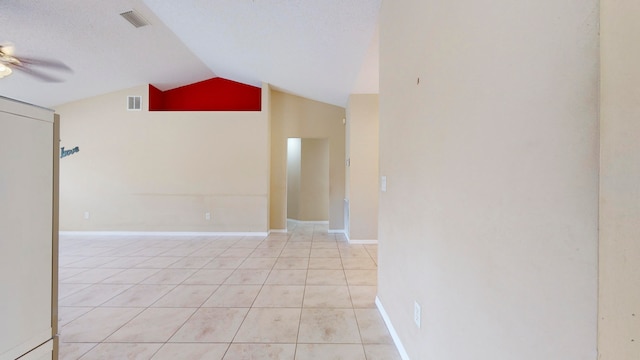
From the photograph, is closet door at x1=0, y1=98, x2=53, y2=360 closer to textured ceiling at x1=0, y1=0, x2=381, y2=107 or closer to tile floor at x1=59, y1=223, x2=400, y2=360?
tile floor at x1=59, y1=223, x2=400, y2=360

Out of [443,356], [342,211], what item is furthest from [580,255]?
[342,211]

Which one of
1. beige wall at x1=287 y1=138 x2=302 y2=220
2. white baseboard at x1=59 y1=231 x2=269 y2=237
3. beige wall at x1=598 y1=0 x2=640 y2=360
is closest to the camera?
beige wall at x1=598 y1=0 x2=640 y2=360

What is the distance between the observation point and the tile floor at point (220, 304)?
182 cm

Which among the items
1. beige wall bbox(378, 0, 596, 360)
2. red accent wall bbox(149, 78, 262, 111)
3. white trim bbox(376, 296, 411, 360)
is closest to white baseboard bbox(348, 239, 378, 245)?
white trim bbox(376, 296, 411, 360)

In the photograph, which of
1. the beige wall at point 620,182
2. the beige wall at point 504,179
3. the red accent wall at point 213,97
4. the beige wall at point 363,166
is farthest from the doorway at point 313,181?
the beige wall at point 620,182

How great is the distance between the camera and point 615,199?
0.47m

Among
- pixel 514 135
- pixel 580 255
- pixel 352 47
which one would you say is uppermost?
pixel 352 47

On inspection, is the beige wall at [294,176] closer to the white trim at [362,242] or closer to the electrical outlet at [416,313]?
the white trim at [362,242]

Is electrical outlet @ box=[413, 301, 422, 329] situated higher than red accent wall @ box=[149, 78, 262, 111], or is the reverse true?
red accent wall @ box=[149, 78, 262, 111]

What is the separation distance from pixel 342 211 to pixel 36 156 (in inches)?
208

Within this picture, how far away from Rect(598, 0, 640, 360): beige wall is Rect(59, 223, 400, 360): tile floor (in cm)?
155

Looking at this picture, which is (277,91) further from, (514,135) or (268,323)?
(514,135)

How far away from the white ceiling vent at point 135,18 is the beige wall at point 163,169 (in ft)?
6.58

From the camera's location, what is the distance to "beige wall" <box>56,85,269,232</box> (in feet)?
17.7
